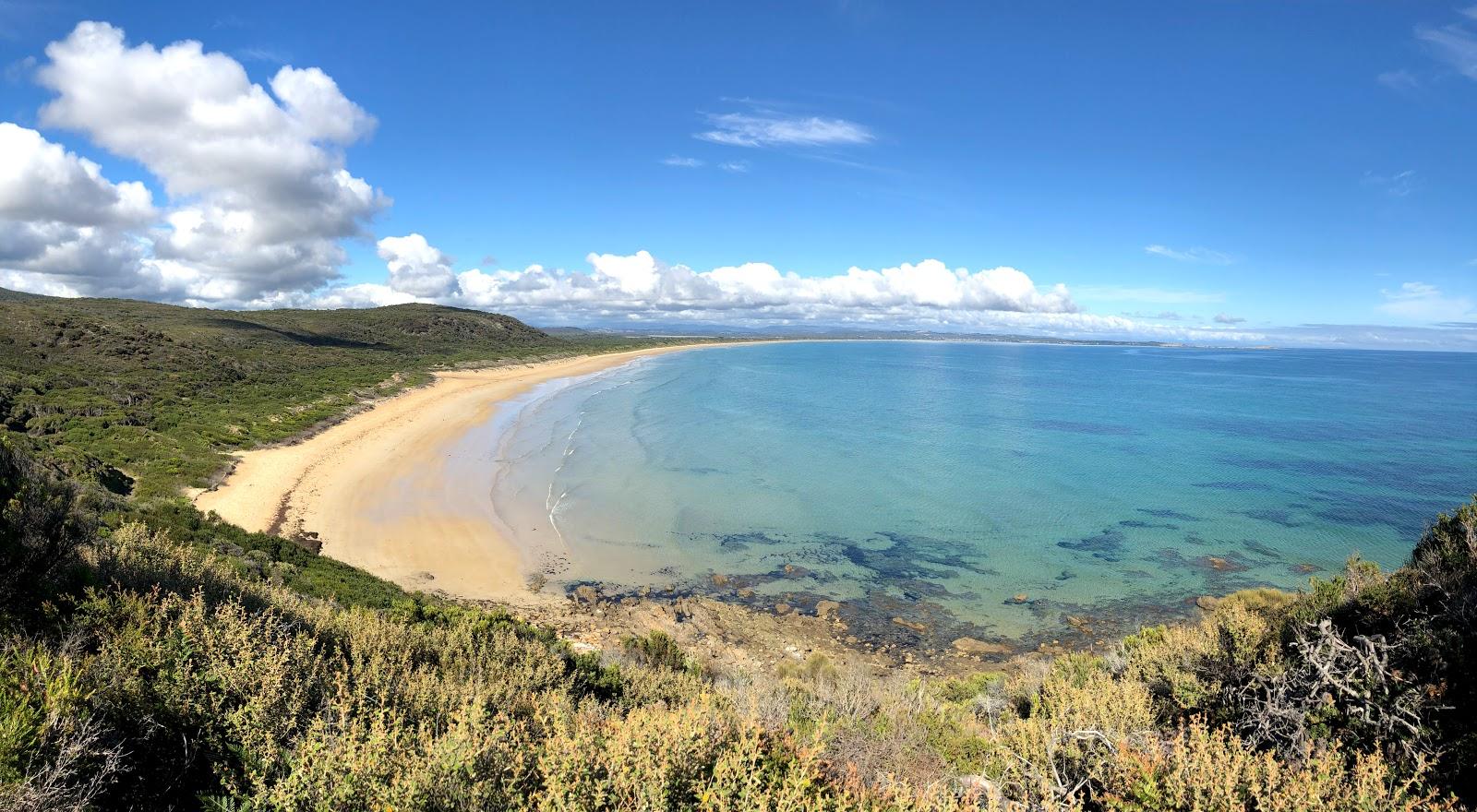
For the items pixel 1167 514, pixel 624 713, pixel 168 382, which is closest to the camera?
pixel 624 713

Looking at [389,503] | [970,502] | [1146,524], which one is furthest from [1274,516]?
[389,503]

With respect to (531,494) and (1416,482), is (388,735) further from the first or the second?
(1416,482)

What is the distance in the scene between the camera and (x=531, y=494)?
1062 inches

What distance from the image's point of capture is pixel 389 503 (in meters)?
24.3

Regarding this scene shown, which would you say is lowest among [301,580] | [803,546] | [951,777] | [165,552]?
[803,546]

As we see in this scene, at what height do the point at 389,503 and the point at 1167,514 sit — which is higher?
the point at 389,503

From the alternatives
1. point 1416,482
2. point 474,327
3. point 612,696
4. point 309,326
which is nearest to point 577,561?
point 612,696

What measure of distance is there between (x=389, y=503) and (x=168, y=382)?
2927cm

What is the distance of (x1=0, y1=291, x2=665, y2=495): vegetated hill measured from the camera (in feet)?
80.8

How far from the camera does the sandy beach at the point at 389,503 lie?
1873 centimetres

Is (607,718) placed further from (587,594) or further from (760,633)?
(587,594)

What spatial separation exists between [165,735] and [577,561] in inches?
636

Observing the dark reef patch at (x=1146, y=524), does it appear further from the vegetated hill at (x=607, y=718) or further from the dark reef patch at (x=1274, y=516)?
the vegetated hill at (x=607, y=718)

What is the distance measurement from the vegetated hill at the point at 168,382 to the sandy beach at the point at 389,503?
1.96 m
